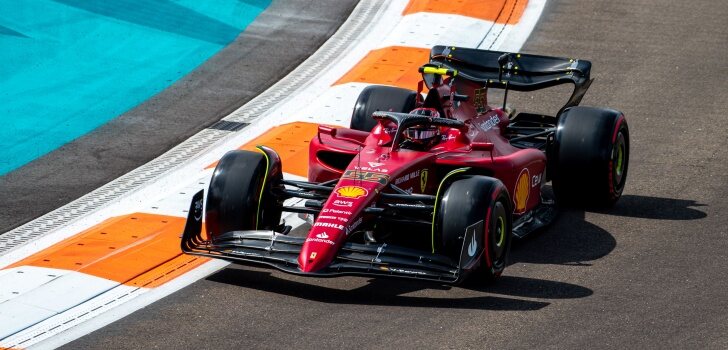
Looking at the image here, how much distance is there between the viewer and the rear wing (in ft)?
43.0

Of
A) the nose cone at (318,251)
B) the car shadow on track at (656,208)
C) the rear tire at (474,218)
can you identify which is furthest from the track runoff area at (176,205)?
the car shadow on track at (656,208)

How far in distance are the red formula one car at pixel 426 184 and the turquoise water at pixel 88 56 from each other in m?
4.46

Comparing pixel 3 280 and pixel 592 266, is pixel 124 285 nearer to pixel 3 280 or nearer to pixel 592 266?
pixel 3 280

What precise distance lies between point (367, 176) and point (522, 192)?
1.70 meters

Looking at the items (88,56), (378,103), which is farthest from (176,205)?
(88,56)

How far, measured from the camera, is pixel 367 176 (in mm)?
10523

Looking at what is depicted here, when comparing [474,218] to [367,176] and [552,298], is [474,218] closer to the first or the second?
[552,298]

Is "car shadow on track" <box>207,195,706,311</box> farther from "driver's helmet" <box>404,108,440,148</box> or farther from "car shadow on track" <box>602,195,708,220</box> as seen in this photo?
"driver's helmet" <box>404,108,440,148</box>

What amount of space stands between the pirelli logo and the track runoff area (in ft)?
4.49

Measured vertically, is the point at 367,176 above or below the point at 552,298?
above

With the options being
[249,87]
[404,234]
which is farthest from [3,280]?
[249,87]

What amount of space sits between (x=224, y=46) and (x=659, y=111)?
6374mm

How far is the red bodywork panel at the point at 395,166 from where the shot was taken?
10016mm

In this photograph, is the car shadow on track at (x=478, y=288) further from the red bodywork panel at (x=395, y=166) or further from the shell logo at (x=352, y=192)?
the shell logo at (x=352, y=192)
